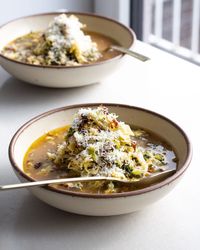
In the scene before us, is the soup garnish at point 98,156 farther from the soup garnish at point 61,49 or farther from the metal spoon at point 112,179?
the soup garnish at point 61,49

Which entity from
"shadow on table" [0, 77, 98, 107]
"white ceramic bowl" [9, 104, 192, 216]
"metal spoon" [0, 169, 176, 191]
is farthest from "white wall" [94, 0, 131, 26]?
"metal spoon" [0, 169, 176, 191]

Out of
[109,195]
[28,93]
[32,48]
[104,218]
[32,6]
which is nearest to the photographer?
[109,195]

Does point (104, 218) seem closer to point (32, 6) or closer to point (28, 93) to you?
point (28, 93)

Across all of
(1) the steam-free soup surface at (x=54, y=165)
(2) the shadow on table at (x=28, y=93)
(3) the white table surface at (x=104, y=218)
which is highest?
(1) the steam-free soup surface at (x=54, y=165)

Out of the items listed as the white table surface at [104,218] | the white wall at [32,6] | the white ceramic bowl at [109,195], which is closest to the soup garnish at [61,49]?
the white table surface at [104,218]

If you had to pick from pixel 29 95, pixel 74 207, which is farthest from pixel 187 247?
pixel 29 95

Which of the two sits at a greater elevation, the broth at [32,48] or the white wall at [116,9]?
the broth at [32,48]

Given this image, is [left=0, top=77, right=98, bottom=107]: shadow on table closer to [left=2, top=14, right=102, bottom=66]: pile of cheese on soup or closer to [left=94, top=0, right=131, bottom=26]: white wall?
[left=2, top=14, right=102, bottom=66]: pile of cheese on soup

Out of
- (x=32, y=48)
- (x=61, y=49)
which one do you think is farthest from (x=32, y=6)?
(x=61, y=49)
